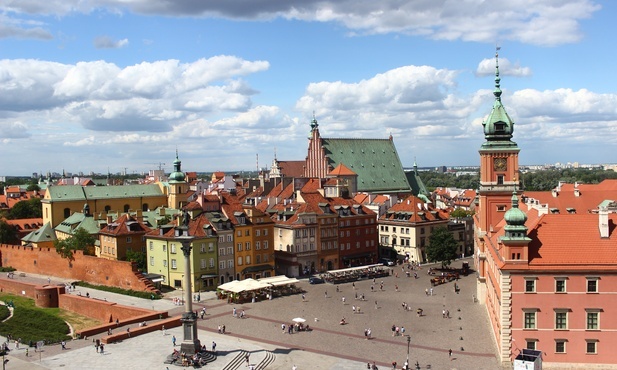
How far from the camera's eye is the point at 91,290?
241ft

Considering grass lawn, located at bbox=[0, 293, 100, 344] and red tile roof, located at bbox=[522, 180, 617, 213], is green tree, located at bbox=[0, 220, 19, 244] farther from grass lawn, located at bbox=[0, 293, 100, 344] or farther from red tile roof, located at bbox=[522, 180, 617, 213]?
red tile roof, located at bbox=[522, 180, 617, 213]

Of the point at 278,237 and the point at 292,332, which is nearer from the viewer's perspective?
the point at 292,332

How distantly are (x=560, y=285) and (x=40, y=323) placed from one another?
4534 cm

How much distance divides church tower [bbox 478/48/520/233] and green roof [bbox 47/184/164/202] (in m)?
→ 69.9

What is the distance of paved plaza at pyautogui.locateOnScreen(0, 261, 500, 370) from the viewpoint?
148 ft

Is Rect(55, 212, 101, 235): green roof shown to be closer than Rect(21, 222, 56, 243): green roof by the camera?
Yes

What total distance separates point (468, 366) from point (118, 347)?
25.9 m

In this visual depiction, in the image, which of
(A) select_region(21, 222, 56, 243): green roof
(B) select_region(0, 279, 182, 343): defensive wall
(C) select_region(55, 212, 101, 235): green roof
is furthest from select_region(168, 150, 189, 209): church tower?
(B) select_region(0, 279, 182, 343): defensive wall

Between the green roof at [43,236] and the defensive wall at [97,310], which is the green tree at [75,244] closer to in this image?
the defensive wall at [97,310]

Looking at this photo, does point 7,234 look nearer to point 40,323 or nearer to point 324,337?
point 40,323

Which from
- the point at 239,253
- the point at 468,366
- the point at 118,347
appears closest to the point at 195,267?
the point at 239,253

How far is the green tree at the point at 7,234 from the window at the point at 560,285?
280 ft

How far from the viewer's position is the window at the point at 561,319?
1681 inches

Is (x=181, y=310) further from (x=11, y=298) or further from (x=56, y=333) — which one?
(x=11, y=298)
